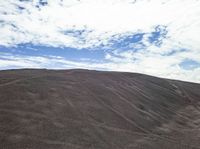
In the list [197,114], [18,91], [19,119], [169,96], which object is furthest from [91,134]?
[169,96]

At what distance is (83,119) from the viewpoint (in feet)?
76.6

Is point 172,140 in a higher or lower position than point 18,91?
lower

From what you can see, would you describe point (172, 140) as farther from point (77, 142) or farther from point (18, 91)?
point (18, 91)

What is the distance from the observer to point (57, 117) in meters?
22.2

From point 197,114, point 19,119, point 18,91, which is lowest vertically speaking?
point 197,114

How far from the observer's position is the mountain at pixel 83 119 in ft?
60.5

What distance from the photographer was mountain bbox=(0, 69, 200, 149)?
1845cm

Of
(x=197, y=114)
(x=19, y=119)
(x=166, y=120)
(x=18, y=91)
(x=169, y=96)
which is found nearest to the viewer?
(x=19, y=119)

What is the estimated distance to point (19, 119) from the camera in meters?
20.1

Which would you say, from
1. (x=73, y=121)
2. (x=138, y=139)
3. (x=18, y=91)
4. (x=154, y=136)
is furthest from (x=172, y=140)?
(x=18, y=91)

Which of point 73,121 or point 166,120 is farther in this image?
point 166,120

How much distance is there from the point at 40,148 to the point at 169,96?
3659 centimetres

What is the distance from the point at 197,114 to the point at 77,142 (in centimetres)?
2678

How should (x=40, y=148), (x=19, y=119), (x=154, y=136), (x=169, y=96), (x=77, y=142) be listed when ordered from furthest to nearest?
(x=169, y=96) → (x=154, y=136) → (x=19, y=119) → (x=77, y=142) → (x=40, y=148)
